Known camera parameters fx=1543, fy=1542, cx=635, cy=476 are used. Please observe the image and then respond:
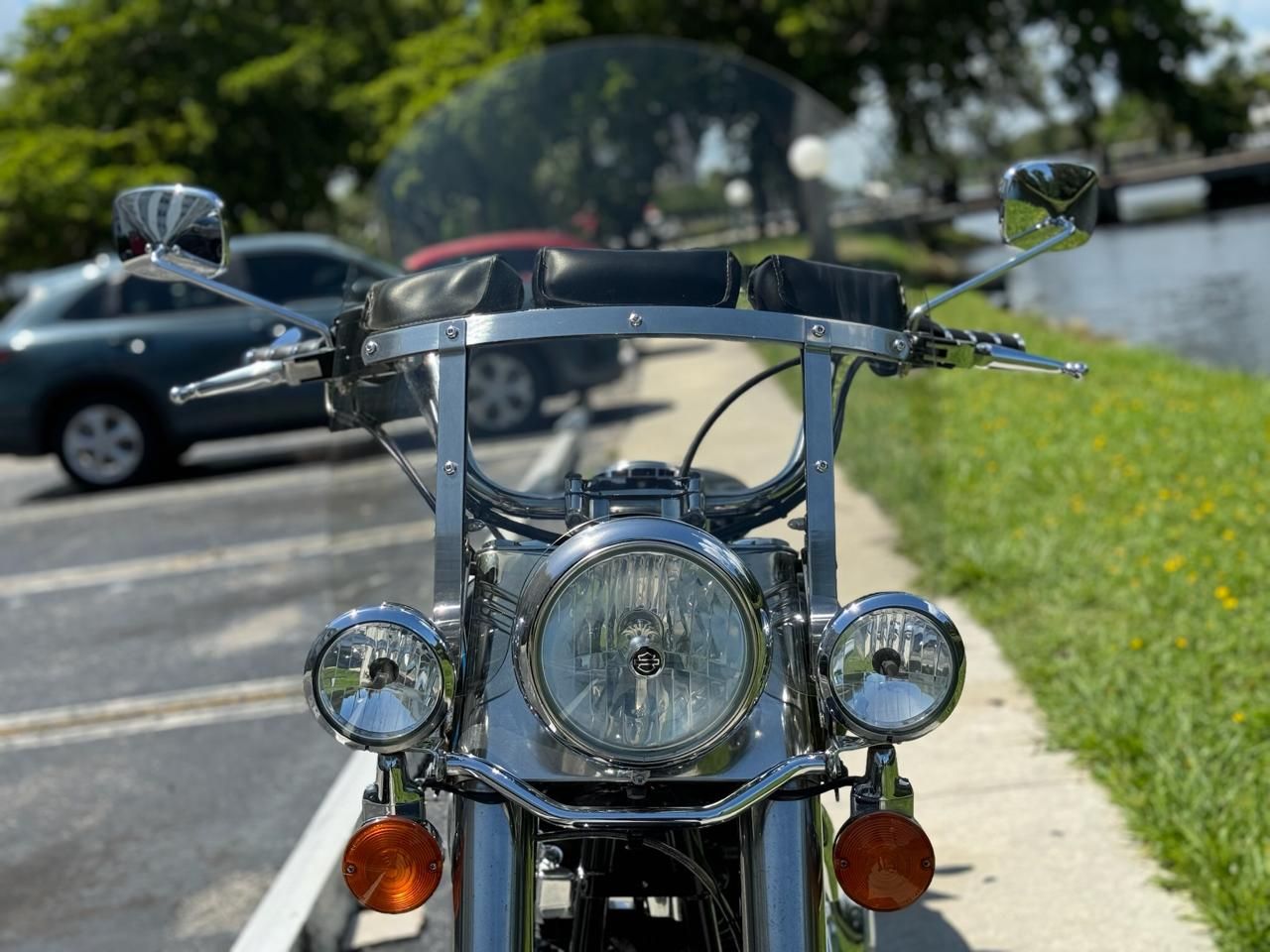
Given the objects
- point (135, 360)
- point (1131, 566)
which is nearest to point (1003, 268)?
point (1131, 566)

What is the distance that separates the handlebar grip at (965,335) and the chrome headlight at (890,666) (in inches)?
28.9

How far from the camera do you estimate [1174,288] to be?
82.0 feet

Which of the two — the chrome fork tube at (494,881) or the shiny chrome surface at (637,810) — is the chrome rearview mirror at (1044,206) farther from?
the chrome fork tube at (494,881)

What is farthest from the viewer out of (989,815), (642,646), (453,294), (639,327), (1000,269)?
(989,815)

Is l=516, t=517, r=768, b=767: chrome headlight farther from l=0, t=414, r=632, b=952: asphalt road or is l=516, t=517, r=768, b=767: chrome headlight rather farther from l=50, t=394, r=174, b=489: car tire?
l=50, t=394, r=174, b=489: car tire

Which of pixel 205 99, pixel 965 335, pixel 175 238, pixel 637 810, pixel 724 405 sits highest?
pixel 205 99

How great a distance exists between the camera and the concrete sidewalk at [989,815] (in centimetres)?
352

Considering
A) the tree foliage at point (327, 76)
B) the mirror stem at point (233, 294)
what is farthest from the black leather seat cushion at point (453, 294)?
the tree foliage at point (327, 76)

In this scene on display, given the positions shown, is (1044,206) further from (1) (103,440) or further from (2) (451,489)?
(1) (103,440)

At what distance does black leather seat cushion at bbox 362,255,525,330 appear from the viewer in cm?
254

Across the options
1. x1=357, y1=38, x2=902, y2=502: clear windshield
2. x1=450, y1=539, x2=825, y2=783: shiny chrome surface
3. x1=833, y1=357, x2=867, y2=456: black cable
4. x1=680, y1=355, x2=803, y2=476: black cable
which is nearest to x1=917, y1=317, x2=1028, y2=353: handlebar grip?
x1=833, y1=357, x2=867, y2=456: black cable

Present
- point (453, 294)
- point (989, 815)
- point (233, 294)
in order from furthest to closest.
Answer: point (989, 815), point (233, 294), point (453, 294)

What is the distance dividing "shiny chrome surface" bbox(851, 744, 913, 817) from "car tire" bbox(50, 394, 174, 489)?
34.6 feet

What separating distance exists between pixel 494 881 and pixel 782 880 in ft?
1.35
